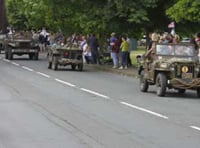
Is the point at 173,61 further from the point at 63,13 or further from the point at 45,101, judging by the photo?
the point at 63,13

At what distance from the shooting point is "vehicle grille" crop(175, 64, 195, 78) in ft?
59.9

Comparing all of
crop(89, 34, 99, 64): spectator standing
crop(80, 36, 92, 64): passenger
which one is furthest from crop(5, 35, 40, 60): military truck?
crop(89, 34, 99, 64): spectator standing

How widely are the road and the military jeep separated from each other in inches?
15.6

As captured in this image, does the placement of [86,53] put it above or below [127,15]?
below

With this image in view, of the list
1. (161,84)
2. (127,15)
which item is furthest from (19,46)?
(161,84)

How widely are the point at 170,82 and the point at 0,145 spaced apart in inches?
370

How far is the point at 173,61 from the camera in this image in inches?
722

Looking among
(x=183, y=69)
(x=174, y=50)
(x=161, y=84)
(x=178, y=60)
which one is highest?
(x=174, y=50)

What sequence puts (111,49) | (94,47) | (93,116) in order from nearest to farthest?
(93,116), (111,49), (94,47)

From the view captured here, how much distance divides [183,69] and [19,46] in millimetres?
21363

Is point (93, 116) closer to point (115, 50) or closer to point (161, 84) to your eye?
point (161, 84)

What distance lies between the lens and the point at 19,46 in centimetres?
3825

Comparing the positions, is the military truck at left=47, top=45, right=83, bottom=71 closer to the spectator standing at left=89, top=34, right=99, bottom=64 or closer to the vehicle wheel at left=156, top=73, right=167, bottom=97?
the spectator standing at left=89, top=34, right=99, bottom=64

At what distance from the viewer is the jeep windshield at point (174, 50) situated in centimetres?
1927
